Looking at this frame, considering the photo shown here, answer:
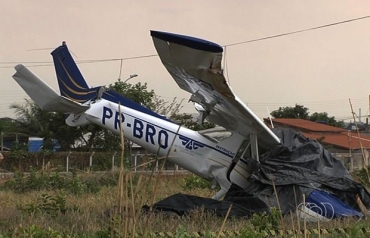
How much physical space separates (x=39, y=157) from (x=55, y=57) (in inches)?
711

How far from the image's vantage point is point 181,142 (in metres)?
10.5

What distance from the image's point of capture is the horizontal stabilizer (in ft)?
32.2

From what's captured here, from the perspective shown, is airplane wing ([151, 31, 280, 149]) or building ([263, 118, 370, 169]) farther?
airplane wing ([151, 31, 280, 149])

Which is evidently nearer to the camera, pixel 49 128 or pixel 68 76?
pixel 68 76

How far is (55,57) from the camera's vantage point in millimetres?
12336

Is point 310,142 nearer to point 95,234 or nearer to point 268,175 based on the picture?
point 268,175

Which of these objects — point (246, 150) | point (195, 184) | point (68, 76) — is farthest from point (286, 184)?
point (195, 184)

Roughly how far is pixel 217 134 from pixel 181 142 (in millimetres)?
670

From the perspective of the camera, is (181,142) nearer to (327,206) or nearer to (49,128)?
(327,206)

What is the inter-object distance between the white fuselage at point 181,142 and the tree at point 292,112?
58002 millimetres

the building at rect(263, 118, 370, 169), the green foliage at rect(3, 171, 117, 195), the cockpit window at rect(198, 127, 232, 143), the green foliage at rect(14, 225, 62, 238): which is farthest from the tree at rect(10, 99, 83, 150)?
the green foliage at rect(14, 225, 62, 238)

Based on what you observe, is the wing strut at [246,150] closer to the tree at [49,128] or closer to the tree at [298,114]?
the tree at [49,128]

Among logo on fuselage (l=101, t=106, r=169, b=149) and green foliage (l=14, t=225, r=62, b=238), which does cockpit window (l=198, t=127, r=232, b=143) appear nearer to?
logo on fuselage (l=101, t=106, r=169, b=149)

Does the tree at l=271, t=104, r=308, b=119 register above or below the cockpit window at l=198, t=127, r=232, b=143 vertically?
below
